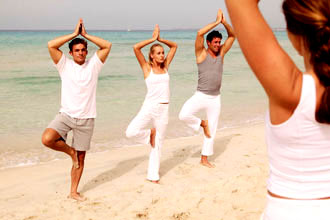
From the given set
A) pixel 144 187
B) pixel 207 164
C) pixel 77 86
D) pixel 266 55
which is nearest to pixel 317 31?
pixel 266 55

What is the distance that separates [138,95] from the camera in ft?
47.3

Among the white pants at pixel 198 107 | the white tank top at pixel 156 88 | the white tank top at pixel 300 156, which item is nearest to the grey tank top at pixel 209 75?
the white pants at pixel 198 107

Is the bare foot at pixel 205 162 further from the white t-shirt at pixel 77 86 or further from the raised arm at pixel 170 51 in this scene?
the white t-shirt at pixel 77 86

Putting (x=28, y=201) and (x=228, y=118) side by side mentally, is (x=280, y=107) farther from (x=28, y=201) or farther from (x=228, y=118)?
(x=228, y=118)

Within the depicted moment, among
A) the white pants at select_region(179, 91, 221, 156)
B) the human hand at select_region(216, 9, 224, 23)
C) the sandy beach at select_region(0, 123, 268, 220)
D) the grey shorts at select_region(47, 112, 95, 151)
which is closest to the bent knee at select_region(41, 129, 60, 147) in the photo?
the grey shorts at select_region(47, 112, 95, 151)

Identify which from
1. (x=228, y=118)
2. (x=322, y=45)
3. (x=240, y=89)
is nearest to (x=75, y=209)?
(x=322, y=45)

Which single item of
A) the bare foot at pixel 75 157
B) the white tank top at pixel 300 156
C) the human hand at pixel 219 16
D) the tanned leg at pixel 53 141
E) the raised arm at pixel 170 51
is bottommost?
the bare foot at pixel 75 157

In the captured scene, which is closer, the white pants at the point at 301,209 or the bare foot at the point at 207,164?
the white pants at the point at 301,209

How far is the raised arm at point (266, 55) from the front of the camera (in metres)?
1.03

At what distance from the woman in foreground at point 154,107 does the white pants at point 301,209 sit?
183 inches

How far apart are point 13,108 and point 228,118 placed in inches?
262

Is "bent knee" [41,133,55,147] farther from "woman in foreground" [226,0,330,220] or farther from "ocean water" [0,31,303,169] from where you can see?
"woman in foreground" [226,0,330,220]

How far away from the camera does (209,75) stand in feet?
21.6

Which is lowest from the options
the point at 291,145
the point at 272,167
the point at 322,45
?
the point at 272,167
